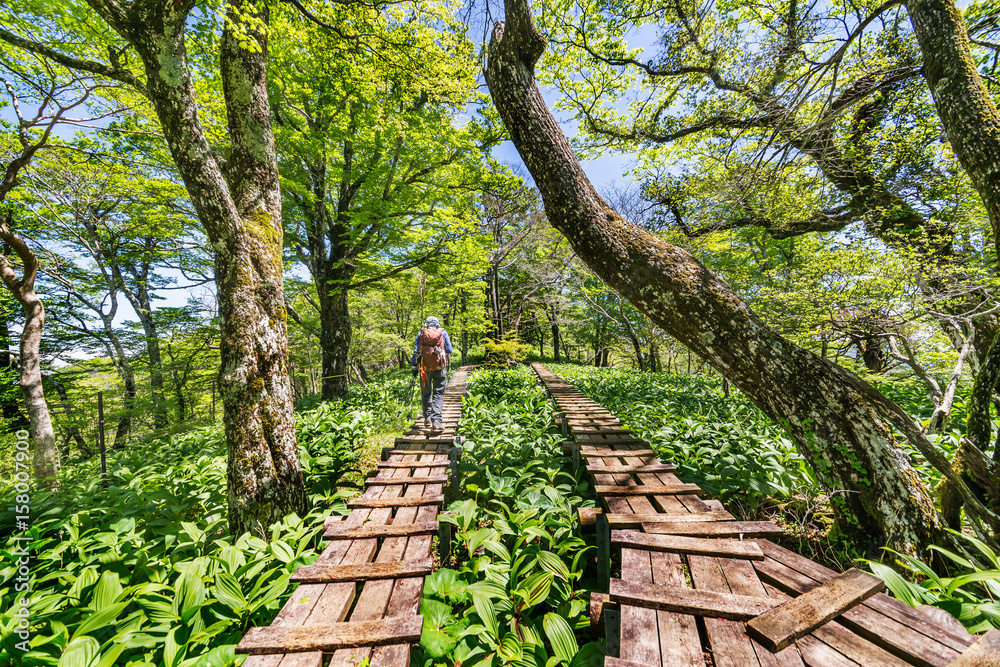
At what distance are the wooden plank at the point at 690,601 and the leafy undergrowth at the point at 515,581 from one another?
1.10 ft

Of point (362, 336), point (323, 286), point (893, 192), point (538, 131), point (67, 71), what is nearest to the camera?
point (538, 131)

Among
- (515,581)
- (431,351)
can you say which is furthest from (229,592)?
(431,351)

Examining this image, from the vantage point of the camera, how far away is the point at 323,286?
922cm

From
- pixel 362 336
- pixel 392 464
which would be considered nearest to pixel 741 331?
pixel 392 464

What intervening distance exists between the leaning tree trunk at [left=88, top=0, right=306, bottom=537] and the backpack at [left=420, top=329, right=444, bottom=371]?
97.0 inches

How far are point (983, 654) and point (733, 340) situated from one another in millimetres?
1959

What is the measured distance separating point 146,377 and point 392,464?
16.9 m

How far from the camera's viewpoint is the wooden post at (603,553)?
2422mm

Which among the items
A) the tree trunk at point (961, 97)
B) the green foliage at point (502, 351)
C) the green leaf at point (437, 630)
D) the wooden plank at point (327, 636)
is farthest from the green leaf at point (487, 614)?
the green foliage at point (502, 351)

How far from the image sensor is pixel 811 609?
61.4 inches

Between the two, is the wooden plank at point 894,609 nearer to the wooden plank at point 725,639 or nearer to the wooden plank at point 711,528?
the wooden plank at point 711,528

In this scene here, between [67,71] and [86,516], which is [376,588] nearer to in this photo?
[86,516]

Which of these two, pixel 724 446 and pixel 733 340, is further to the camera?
pixel 724 446

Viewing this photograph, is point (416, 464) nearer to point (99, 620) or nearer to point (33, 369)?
point (99, 620)
